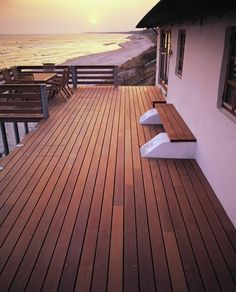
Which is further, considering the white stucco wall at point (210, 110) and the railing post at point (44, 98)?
the railing post at point (44, 98)

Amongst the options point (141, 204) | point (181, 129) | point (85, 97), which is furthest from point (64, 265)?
point (85, 97)

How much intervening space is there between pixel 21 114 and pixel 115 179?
11.1 ft

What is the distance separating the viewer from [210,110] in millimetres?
3248

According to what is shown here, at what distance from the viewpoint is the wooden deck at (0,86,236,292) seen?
2031 mm

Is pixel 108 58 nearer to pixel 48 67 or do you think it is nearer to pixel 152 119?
pixel 48 67

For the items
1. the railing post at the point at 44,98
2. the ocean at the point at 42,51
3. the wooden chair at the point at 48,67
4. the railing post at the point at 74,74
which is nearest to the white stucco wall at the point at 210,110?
the railing post at the point at 44,98

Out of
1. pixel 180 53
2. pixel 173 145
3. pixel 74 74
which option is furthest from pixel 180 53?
pixel 74 74

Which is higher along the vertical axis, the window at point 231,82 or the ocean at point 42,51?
the window at point 231,82

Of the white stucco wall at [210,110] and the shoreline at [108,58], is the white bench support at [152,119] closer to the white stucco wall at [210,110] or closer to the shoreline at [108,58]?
the white stucco wall at [210,110]

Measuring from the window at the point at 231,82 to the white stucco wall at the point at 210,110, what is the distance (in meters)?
0.08

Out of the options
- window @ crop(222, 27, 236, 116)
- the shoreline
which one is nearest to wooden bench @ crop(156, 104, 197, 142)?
window @ crop(222, 27, 236, 116)

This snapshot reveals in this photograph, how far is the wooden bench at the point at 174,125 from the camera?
382 centimetres

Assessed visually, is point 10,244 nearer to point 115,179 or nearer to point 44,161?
point 115,179

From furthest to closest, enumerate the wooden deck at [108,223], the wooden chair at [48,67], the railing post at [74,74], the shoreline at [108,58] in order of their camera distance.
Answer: the shoreline at [108,58] → the railing post at [74,74] → the wooden chair at [48,67] → the wooden deck at [108,223]
